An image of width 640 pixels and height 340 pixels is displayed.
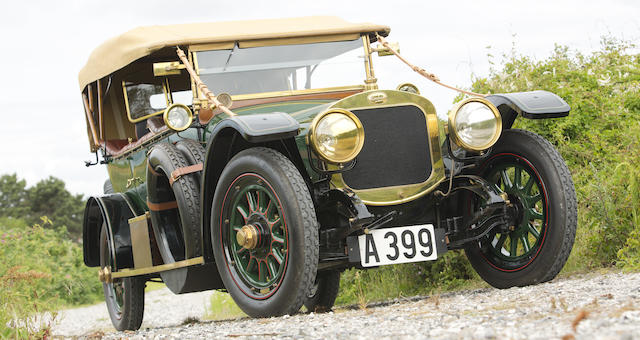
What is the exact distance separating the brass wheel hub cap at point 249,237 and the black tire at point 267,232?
4 cm

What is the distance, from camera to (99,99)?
742 centimetres

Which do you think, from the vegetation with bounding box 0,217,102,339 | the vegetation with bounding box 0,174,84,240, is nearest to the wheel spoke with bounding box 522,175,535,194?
the vegetation with bounding box 0,217,102,339

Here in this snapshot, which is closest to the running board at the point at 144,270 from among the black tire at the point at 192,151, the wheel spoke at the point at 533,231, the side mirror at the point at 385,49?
the black tire at the point at 192,151

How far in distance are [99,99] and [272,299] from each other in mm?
3700

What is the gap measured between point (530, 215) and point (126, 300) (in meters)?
3.83

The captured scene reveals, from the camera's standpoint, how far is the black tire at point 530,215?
478cm

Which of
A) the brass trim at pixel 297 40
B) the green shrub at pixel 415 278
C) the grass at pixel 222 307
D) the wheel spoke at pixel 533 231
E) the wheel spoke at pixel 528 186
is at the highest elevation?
the brass trim at pixel 297 40

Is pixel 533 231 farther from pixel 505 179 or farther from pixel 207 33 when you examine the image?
pixel 207 33

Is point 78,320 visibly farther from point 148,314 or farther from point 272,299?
point 272,299

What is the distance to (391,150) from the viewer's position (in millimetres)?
4965

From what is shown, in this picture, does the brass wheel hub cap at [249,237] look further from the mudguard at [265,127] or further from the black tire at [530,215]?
the black tire at [530,215]

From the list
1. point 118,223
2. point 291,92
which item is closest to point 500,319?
point 291,92

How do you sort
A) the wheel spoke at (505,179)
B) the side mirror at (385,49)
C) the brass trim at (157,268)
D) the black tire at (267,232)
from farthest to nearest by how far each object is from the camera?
the side mirror at (385,49), the brass trim at (157,268), the wheel spoke at (505,179), the black tire at (267,232)

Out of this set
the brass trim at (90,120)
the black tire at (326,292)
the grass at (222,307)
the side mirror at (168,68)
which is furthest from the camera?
the grass at (222,307)
